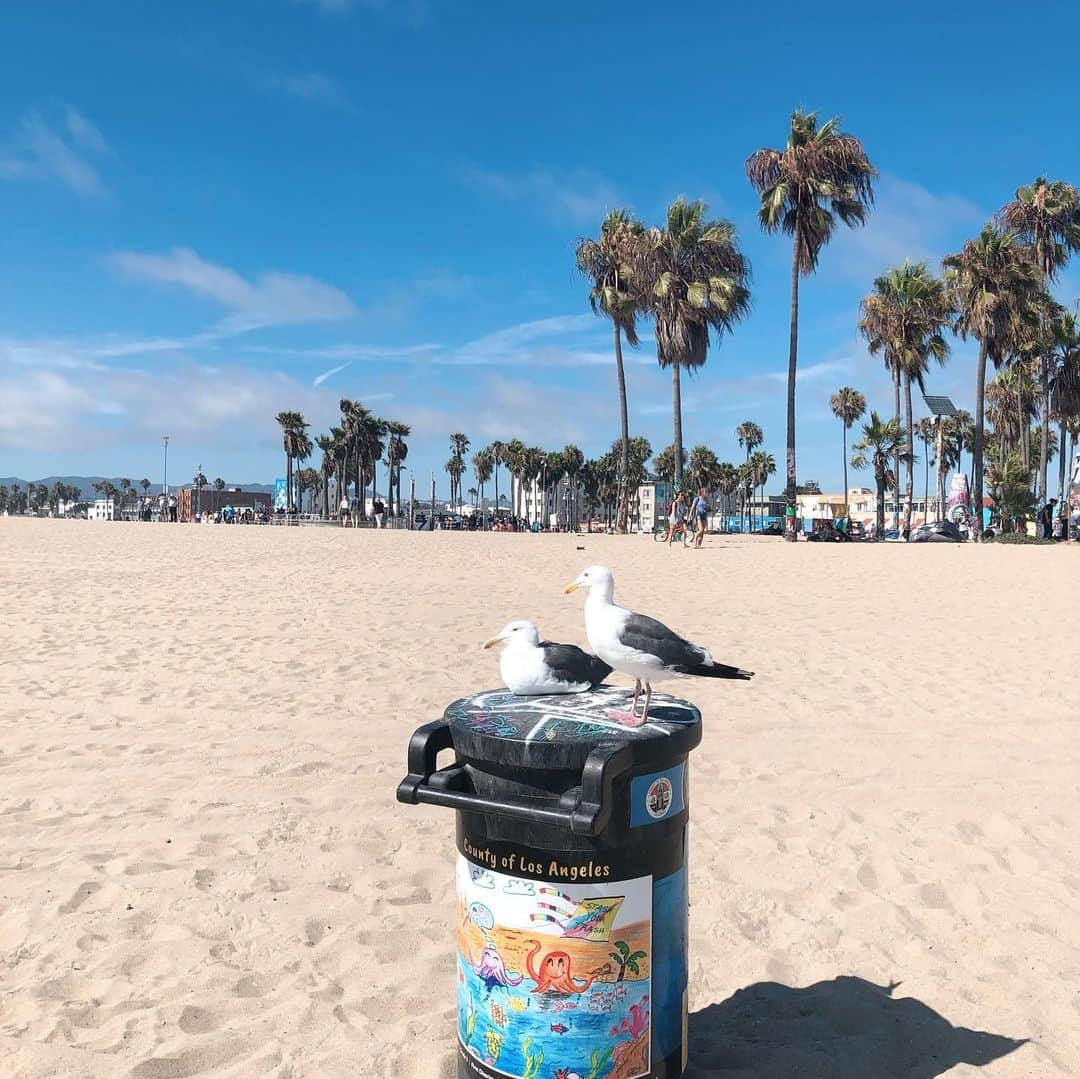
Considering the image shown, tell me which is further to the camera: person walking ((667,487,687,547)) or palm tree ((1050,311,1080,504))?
palm tree ((1050,311,1080,504))

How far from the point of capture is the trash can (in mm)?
2299

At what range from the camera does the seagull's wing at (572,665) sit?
287 centimetres

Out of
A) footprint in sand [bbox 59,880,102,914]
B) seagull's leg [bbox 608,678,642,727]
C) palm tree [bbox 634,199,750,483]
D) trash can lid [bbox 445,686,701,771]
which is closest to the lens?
trash can lid [bbox 445,686,701,771]

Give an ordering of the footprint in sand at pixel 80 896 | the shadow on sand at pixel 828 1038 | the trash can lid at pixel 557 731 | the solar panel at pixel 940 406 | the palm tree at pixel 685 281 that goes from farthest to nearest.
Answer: the solar panel at pixel 940 406, the palm tree at pixel 685 281, the footprint in sand at pixel 80 896, the shadow on sand at pixel 828 1038, the trash can lid at pixel 557 731

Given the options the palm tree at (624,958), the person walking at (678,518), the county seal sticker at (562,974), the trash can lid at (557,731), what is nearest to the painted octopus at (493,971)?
the county seal sticker at (562,974)

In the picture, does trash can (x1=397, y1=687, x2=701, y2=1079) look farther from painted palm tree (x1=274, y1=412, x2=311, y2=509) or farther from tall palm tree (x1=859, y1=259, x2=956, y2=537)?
painted palm tree (x1=274, y1=412, x2=311, y2=509)

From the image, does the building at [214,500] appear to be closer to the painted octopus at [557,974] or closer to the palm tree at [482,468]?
the palm tree at [482,468]

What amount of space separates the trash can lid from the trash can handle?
0.18ft

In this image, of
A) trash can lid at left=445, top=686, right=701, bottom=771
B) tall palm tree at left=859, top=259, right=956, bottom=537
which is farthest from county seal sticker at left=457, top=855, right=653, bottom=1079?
tall palm tree at left=859, top=259, right=956, bottom=537

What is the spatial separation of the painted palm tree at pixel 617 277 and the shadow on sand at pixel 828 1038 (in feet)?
116

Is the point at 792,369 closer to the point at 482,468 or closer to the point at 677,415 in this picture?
the point at 677,415

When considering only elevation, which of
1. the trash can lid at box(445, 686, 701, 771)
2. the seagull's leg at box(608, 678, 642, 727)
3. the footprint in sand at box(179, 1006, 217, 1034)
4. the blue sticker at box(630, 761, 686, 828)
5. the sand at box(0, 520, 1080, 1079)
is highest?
the seagull's leg at box(608, 678, 642, 727)

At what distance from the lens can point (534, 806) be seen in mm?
2309

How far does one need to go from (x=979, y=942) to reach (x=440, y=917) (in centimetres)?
231
